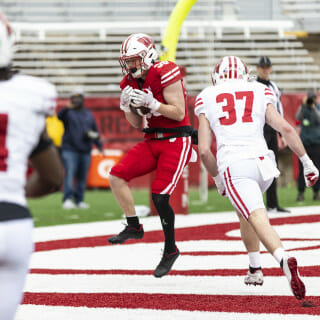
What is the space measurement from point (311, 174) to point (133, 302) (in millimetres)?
1249

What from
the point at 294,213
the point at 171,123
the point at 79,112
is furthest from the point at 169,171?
the point at 79,112

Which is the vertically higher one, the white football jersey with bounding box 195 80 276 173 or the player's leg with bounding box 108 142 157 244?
the white football jersey with bounding box 195 80 276 173

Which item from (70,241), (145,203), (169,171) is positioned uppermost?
(169,171)

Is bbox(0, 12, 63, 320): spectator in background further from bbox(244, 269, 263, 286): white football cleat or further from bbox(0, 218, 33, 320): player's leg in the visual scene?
bbox(244, 269, 263, 286): white football cleat

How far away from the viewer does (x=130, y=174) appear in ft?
17.3

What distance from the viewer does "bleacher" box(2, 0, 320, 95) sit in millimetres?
19938

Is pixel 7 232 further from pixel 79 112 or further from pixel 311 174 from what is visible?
pixel 79 112

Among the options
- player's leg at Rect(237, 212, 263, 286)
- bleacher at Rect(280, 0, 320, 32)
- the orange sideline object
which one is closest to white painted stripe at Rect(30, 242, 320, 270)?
player's leg at Rect(237, 212, 263, 286)

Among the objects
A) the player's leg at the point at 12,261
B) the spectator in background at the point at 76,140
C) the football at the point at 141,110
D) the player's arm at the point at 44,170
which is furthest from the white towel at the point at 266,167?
the spectator in background at the point at 76,140

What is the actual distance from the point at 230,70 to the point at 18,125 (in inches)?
96.9

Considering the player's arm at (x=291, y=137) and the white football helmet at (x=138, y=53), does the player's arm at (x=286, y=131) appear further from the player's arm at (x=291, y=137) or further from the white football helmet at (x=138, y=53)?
the white football helmet at (x=138, y=53)

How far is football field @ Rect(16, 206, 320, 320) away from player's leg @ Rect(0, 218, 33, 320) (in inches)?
68.2

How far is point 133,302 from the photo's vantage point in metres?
4.38

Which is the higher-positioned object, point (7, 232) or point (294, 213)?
point (7, 232)
